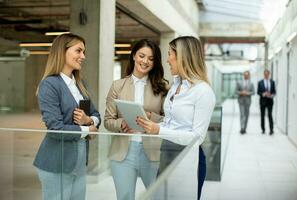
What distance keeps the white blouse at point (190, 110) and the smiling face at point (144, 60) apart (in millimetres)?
353

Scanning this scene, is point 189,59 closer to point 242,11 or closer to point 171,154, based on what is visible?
point 171,154

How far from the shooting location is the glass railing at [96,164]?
109 inches

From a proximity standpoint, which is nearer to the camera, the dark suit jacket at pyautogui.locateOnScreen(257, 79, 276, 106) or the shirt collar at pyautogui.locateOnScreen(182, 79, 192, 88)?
the shirt collar at pyautogui.locateOnScreen(182, 79, 192, 88)

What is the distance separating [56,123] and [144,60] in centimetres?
76

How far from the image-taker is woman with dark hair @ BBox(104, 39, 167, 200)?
336 centimetres

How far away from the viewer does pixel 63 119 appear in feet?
10.8

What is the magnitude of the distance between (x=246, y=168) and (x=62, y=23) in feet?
33.6

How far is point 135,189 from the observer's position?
3293 millimetres

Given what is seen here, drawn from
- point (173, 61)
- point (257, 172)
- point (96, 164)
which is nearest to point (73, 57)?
point (173, 61)

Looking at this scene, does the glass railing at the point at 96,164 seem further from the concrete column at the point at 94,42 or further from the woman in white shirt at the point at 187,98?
the concrete column at the point at 94,42

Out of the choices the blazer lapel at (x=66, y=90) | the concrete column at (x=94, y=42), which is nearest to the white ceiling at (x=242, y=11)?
the concrete column at (x=94, y=42)

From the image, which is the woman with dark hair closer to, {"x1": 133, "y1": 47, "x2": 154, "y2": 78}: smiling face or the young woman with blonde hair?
{"x1": 133, "y1": 47, "x2": 154, "y2": 78}: smiling face

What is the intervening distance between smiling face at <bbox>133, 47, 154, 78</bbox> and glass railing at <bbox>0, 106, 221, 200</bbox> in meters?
0.48

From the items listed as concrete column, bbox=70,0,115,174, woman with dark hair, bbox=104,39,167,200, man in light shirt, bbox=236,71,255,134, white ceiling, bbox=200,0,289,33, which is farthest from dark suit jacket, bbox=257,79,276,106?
woman with dark hair, bbox=104,39,167,200
